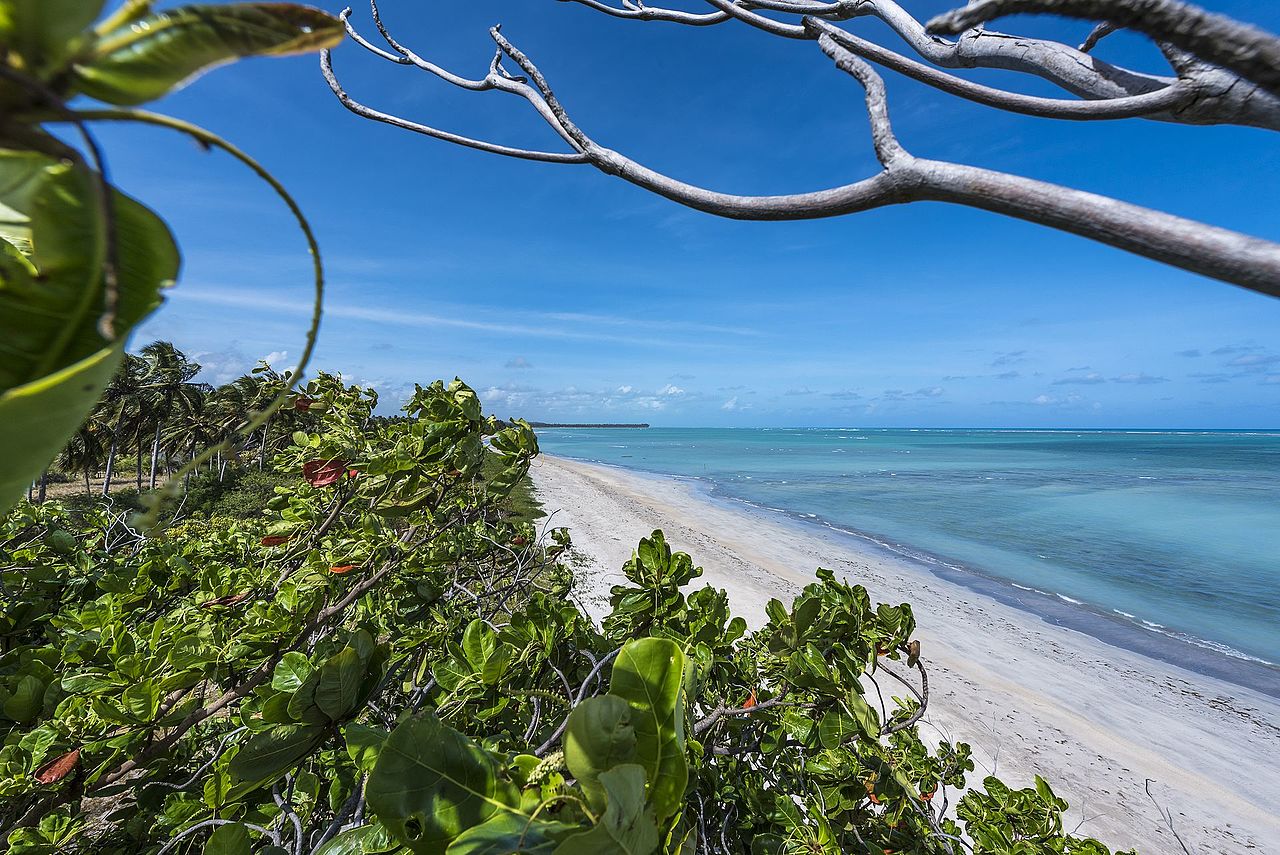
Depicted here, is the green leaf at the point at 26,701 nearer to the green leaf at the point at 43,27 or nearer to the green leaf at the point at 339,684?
the green leaf at the point at 339,684

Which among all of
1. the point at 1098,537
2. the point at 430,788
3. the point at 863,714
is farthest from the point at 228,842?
the point at 1098,537

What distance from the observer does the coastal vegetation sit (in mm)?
357

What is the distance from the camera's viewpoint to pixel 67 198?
36cm

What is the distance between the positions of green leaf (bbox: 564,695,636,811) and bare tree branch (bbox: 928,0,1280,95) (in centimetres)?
83

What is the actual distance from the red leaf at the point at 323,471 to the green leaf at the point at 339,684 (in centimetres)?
103

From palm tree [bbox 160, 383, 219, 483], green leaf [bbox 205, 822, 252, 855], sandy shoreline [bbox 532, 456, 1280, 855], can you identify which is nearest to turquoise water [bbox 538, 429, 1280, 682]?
sandy shoreline [bbox 532, 456, 1280, 855]

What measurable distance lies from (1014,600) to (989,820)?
15039 mm

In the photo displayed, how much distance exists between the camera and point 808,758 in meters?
1.86

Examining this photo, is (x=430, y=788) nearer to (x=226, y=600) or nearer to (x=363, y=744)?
(x=363, y=744)

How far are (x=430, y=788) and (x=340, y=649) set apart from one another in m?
0.79

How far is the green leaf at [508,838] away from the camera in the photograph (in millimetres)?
623

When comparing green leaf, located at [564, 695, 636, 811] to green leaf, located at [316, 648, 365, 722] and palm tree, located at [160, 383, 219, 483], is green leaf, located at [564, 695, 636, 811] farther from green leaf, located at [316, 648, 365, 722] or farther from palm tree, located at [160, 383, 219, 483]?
palm tree, located at [160, 383, 219, 483]

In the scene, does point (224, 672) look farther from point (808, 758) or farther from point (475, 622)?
point (808, 758)

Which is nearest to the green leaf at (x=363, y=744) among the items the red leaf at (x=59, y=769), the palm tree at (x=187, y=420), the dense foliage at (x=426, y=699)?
the dense foliage at (x=426, y=699)
